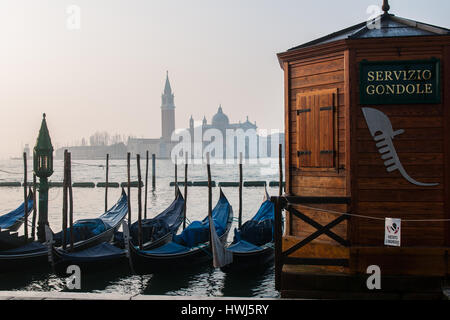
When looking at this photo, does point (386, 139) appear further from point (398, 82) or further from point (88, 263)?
point (88, 263)

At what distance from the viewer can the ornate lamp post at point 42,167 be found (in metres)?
16.6

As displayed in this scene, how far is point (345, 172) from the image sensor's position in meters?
6.29

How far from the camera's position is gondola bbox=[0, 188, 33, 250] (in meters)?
14.1

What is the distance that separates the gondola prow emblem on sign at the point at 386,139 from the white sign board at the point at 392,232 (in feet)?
2.00

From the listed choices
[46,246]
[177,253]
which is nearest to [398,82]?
[177,253]

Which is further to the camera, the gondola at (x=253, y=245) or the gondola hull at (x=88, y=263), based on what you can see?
the gondola at (x=253, y=245)

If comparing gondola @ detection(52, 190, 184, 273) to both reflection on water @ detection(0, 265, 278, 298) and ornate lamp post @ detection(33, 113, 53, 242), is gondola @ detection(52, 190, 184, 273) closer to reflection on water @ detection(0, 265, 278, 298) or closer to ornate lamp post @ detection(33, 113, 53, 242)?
reflection on water @ detection(0, 265, 278, 298)

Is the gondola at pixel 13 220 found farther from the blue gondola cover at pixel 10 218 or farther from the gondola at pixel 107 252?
the gondola at pixel 107 252

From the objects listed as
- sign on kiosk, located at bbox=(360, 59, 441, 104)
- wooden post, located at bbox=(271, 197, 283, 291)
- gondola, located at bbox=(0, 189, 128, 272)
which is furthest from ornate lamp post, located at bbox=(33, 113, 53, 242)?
sign on kiosk, located at bbox=(360, 59, 441, 104)

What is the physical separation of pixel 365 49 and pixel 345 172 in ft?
5.26

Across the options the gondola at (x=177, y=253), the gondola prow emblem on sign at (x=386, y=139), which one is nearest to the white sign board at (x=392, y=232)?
the gondola prow emblem on sign at (x=386, y=139)

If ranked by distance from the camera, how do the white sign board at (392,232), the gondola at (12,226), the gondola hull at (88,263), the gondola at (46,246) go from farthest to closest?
the gondola at (12,226) < the gondola at (46,246) < the gondola hull at (88,263) < the white sign board at (392,232)

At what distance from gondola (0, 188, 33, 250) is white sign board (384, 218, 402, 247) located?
38.3ft
